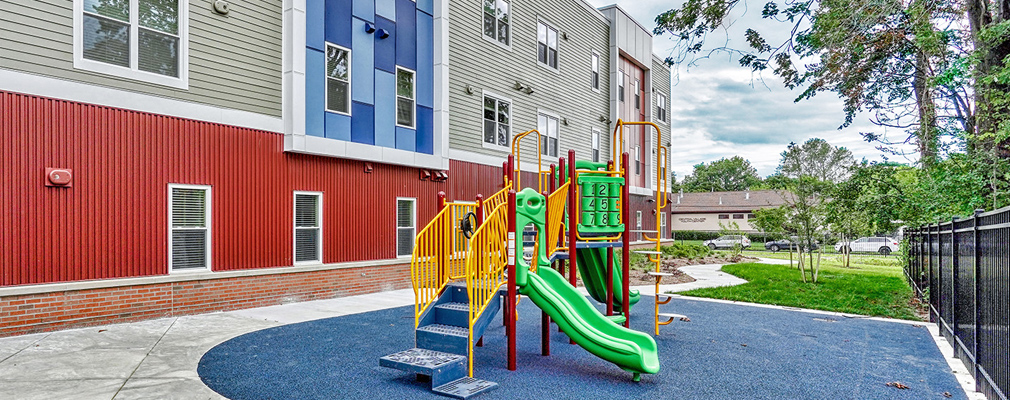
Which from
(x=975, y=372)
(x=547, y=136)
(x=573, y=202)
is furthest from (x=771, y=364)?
A: (x=547, y=136)

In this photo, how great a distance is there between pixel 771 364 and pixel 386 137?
8.62m

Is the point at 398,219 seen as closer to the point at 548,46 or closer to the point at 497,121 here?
the point at 497,121

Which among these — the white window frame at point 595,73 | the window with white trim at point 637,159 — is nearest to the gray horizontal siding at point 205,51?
the white window frame at point 595,73

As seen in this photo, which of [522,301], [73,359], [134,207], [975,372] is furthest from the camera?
[522,301]

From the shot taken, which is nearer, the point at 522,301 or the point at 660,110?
the point at 522,301

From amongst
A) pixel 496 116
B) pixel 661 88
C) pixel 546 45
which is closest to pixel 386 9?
pixel 496 116

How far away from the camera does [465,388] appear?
5.03 metres

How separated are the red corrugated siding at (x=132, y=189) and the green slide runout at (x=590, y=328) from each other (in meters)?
5.98

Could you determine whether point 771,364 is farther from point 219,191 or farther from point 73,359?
point 219,191

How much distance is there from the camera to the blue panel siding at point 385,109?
11.9 m

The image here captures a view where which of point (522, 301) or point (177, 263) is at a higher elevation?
point (177, 263)

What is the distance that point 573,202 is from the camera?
6.94 metres

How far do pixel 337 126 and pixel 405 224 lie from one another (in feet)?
9.64

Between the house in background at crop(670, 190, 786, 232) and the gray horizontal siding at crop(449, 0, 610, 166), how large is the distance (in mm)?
33653
